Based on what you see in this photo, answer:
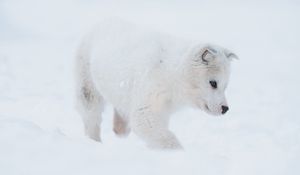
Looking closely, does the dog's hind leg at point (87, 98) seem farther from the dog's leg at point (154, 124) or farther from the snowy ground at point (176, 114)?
the dog's leg at point (154, 124)

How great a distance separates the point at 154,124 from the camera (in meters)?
6.26

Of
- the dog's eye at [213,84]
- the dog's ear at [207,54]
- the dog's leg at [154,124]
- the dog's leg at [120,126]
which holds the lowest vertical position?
the dog's leg at [154,124]

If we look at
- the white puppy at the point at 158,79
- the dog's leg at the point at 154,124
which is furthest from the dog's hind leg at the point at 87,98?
the dog's leg at the point at 154,124

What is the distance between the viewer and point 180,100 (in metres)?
6.39

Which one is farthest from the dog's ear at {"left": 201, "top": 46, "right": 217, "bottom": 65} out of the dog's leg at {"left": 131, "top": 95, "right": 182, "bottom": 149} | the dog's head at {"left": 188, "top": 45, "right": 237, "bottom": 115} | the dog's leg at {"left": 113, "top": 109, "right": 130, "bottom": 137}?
the dog's leg at {"left": 113, "top": 109, "right": 130, "bottom": 137}

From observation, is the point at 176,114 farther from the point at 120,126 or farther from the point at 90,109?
the point at 90,109

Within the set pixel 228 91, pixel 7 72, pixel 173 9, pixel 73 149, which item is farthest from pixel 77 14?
pixel 73 149

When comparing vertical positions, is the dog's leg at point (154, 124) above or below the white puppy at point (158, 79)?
below

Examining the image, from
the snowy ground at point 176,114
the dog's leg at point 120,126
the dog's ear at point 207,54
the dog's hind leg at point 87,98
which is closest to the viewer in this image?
the snowy ground at point 176,114

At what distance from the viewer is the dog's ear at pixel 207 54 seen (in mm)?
6133

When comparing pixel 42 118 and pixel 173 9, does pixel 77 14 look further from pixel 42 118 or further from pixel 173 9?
pixel 42 118

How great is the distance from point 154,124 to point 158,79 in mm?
428

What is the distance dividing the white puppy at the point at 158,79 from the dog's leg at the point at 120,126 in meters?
0.24

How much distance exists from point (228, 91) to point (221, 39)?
5.78 meters
